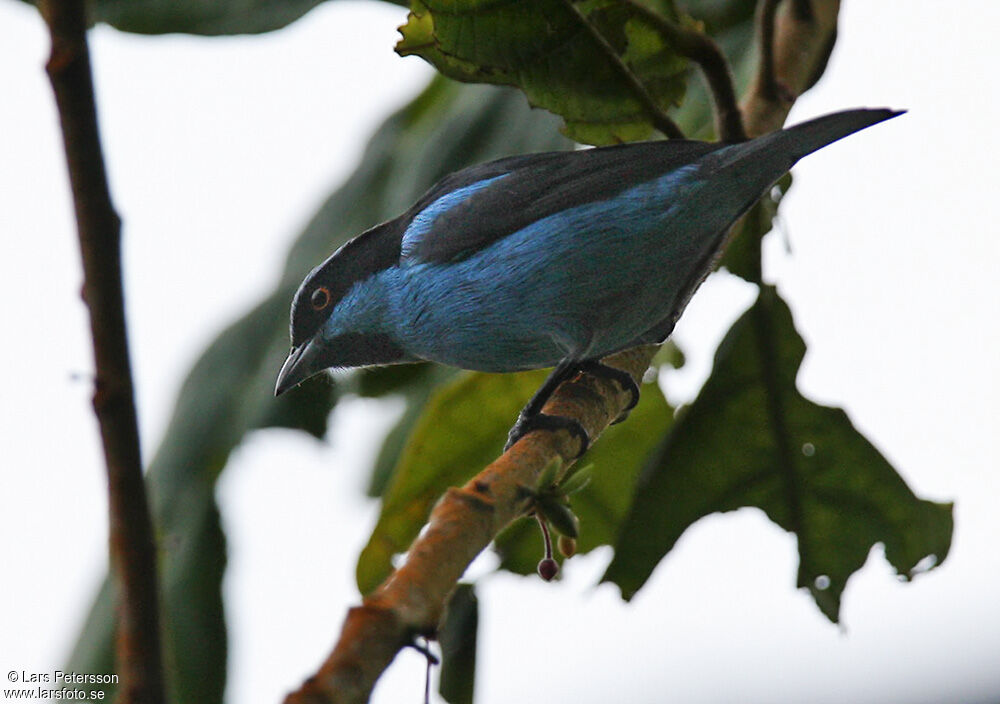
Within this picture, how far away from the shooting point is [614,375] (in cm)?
249

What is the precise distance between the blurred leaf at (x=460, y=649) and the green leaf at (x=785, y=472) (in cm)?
55

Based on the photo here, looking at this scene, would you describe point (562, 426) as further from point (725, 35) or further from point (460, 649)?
point (725, 35)

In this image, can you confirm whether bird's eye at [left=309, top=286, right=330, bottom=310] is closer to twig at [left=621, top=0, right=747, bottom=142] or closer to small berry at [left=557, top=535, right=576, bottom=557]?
twig at [left=621, top=0, right=747, bottom=142]

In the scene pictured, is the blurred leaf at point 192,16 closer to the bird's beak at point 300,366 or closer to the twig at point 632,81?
the bird's beak at point 300,366

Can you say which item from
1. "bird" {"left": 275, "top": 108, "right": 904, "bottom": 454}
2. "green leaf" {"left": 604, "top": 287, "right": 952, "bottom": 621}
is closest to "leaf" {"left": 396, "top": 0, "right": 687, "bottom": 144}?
"bird" {"left": 275, "top": 108, "right": 904, "bottom": 454}

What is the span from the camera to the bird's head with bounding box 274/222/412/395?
2.74 metres

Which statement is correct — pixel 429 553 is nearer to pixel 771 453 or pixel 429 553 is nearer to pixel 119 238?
pixel 119 238

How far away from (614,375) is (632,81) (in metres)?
0.65

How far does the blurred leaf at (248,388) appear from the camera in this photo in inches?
115

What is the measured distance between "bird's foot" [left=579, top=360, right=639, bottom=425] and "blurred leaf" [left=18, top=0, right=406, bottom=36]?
1457 mm

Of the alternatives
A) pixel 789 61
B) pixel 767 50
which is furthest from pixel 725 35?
pixel 767 50

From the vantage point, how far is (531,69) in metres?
2.45

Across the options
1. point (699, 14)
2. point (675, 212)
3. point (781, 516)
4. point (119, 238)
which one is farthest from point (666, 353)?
point (119, 238)

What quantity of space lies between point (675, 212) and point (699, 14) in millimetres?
1237
